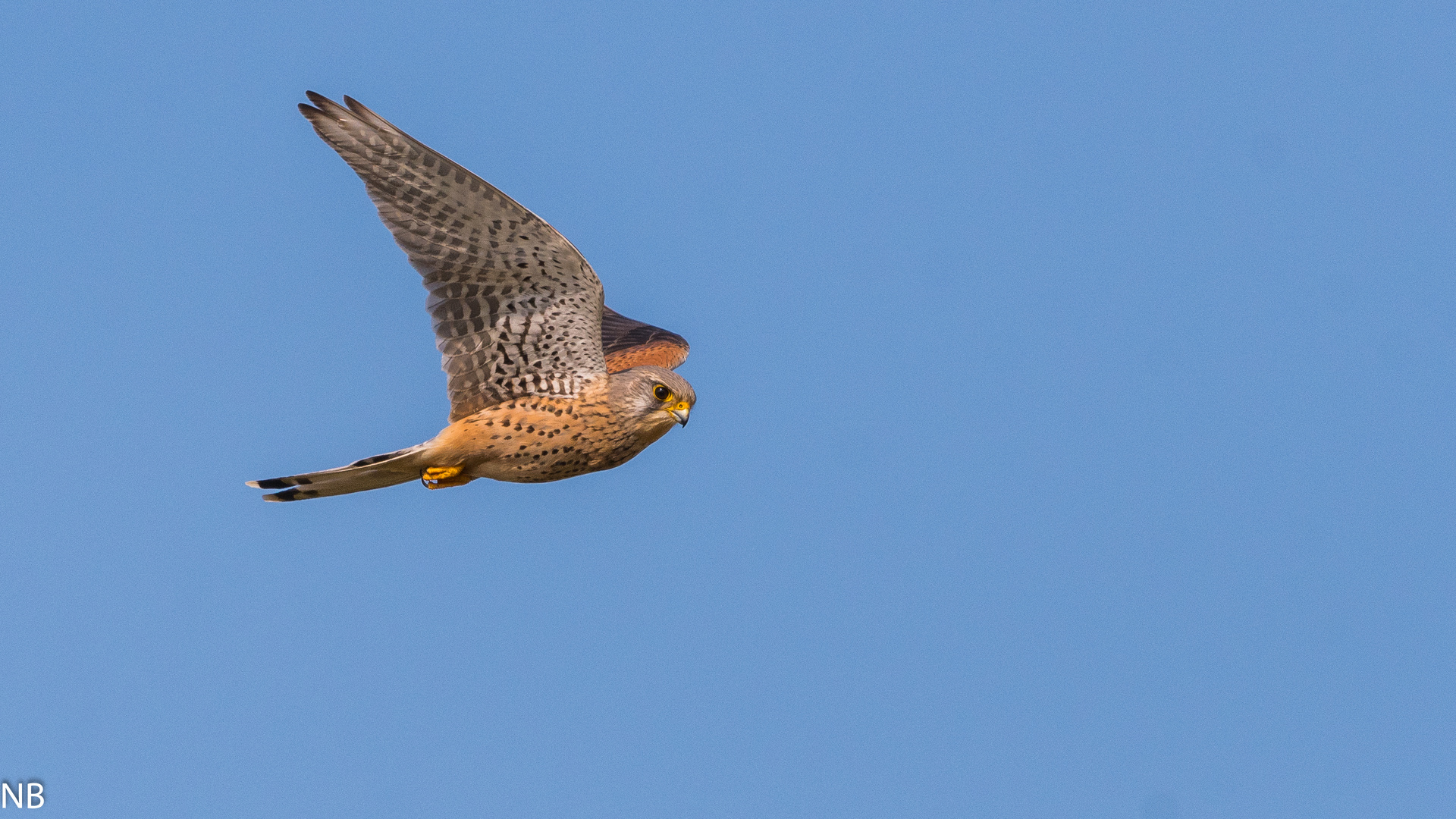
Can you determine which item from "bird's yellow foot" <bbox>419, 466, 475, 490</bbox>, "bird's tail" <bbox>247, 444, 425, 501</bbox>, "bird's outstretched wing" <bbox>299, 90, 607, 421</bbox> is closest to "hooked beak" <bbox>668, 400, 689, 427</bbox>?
"bird's outstretched wing" <bbox>299, 90, 607, 421</bbox>

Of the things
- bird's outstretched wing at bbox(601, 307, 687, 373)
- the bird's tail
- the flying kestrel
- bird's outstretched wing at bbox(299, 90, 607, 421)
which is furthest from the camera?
bird's outstretched wing at bbox(601, 307, 687, 373)

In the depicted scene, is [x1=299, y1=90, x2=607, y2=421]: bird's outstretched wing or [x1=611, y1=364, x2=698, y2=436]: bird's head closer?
A: [x1=299, y1=90, x2=607, y2=421]: bird's outstretched wing

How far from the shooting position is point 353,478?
9164 mm

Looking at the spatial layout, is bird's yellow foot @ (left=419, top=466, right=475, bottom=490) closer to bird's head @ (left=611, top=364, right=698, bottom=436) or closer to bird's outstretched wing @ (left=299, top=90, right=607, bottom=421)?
bird's outstretched wing @ (left=299, top=90, right=607, bottom=421)

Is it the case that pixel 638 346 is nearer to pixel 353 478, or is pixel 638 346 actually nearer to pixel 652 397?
pixel 652 397

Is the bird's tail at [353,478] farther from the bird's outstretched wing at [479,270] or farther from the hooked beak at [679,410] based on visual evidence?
the hooked beak at [679,410]

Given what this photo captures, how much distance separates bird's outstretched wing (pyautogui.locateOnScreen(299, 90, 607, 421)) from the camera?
27.7 ft

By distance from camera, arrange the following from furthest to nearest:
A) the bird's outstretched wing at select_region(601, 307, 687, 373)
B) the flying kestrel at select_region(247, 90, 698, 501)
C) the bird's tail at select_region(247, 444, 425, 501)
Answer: the bird's outstretched wing at select_region(601, 307, 687, 373), the bird's tail at select_region(247, 444, 425, 501), the flying kestrel at select_region(247, 90, 698, 501)

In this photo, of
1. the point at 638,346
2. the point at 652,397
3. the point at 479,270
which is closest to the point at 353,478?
the point at 479,270

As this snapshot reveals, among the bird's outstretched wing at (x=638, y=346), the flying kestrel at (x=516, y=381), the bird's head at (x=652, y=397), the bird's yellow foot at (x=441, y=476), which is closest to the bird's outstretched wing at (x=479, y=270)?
the flying kestrel at (x=516, y=381)

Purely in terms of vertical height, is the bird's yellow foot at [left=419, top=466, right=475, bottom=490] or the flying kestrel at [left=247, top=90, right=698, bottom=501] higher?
the flying kestrel at [left=247, top=90, right=698, bottom=501]

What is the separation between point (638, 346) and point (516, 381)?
2.03 m

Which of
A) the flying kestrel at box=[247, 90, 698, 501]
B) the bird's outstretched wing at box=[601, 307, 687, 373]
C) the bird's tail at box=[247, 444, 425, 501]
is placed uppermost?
the bird's outstretched wing at box=[601, 307, 687, 373]

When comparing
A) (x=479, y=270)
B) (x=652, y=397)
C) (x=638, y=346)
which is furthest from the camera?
(x=638, y=346)
